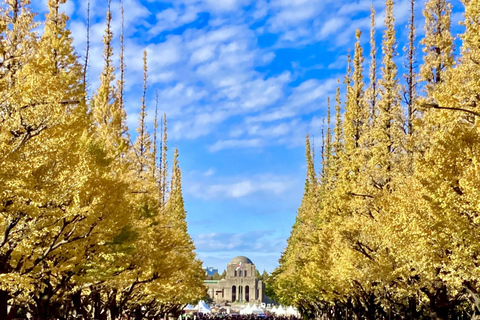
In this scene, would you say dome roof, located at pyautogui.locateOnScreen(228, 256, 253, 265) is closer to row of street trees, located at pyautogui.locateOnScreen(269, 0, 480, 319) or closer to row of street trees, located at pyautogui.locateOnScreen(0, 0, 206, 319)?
row of street trees, located at pyautogui.locateOnScreen(269, 0, 480, 319)

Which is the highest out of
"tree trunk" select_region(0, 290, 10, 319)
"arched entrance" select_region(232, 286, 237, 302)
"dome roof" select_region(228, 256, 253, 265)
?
"dome roof" select_region(228, 256, 253, 265)

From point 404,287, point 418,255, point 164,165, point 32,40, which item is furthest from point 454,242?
point 164,165

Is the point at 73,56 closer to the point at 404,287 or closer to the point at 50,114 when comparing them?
the point at 50,114

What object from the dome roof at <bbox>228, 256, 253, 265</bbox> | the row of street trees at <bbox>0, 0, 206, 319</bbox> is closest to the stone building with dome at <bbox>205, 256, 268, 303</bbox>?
the dome roof at <bbox>228, 256, 253, 265</bbox>

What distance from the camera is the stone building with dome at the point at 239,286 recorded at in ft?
431

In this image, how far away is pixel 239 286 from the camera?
133375mm

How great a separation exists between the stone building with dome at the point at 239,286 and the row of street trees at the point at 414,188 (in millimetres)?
91466

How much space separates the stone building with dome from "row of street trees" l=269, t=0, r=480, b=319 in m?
91.5

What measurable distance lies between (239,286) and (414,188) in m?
123

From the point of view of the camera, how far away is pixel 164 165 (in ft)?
199

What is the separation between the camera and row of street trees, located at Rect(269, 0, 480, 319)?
12.2m

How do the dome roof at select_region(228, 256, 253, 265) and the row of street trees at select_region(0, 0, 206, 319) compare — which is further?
the dome roof at select_region(228, 256, 253, 265)

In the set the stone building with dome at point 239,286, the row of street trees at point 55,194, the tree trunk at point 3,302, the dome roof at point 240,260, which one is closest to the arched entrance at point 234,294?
the stone building with dome at point 239,286

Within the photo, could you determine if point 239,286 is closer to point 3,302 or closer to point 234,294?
point 234,294
